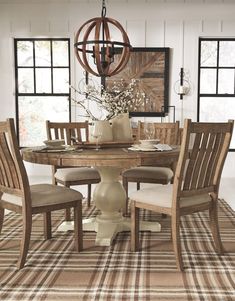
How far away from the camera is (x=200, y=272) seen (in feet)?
8.04

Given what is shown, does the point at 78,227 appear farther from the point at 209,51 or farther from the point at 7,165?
the point at 209,51

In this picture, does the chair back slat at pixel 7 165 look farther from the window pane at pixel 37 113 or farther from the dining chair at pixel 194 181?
the window pane at pixel 37 113

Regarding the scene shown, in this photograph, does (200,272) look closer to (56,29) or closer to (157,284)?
(157,284)

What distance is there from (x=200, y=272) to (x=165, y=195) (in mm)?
531

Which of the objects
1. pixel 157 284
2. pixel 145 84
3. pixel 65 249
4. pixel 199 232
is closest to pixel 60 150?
pixel 65 249

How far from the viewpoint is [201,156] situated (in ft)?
8.00

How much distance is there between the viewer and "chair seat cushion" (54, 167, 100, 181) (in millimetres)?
3451

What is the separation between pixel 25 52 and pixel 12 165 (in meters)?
4.09

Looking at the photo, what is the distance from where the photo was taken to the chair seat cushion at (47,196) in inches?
99.6

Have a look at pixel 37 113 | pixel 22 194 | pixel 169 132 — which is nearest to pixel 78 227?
pixel 22 194

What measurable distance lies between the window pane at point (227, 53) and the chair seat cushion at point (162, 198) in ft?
12.8

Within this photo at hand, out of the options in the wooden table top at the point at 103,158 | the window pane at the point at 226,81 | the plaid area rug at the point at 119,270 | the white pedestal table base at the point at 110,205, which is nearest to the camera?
the plaid area rug at the point at 119,270

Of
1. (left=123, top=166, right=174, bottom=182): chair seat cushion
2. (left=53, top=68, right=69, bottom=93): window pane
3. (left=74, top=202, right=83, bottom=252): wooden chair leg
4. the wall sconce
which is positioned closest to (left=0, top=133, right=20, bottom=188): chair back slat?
(left=74, top=202, right=83, bottom=252): wooden chair leg

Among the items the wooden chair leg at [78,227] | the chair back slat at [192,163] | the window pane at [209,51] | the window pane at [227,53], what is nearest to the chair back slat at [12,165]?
the wooden chair leg at [78,227]
